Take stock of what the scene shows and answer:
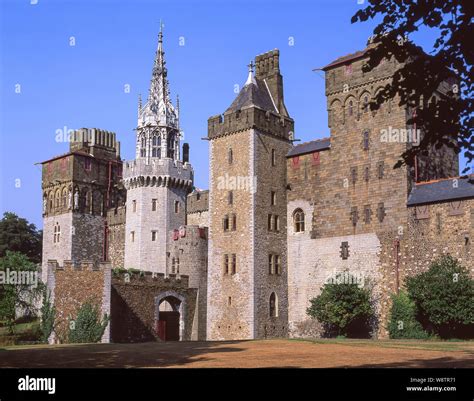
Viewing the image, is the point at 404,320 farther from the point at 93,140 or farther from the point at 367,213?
the point at 93,140

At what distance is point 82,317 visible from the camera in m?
44.2

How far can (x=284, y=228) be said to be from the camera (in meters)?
51.1

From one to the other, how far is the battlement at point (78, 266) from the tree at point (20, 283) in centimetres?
1586

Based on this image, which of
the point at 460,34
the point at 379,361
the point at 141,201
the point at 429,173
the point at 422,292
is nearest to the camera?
the point at 460,34

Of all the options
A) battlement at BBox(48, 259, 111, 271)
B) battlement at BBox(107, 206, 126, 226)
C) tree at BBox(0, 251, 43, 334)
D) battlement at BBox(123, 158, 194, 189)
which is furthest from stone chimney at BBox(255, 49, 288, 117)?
tree at BBox(0, 251, 43, 334)

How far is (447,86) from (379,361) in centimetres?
3167

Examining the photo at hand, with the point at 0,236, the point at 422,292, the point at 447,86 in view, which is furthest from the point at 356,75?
the point at 0,236

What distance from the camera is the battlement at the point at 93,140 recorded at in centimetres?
7044

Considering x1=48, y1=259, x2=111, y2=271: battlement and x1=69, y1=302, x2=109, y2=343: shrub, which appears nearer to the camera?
x1=69, y1=302, x2=109, y2=343: shrub

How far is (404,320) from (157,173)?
86.8ft

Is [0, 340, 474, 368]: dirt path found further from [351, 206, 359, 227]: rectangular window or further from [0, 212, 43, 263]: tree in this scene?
[0, 212, 43, 263]: tree

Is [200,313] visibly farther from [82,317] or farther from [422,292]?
[422,292]

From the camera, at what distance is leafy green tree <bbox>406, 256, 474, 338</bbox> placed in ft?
129

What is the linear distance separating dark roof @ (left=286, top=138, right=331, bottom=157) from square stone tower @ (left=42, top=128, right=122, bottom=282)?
2357 centimetres
